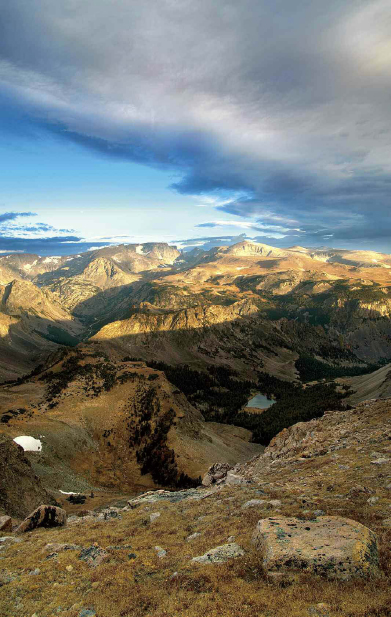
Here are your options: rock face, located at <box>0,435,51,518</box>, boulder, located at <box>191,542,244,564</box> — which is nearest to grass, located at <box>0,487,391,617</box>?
boulder, located at <box>191,542,244,564</box>

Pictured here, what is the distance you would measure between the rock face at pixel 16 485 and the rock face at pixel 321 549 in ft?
109

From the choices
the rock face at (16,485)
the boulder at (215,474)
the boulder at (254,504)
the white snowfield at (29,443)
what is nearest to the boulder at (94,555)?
the boulder at (254,504)

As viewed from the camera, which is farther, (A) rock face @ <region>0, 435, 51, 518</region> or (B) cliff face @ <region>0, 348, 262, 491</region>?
(B) cliff face @ <region>0, 348, 262, 491</region>

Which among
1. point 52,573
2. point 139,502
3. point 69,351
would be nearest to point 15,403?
point 69,351

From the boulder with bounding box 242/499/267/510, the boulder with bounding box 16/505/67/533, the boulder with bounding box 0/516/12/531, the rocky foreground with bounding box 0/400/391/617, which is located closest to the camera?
the rocky foreground with bounding box 0/400/391/617

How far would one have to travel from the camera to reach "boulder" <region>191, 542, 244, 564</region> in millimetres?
14531

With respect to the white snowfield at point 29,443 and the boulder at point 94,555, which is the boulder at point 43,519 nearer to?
the boulder at point 94,555

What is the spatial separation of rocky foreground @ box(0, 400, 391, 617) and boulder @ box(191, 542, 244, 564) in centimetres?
7

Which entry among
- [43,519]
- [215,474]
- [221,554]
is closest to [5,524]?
[43,519]

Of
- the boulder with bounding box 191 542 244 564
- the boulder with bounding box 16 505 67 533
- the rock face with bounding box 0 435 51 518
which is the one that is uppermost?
the boulder with bounding box 191 542 244 564

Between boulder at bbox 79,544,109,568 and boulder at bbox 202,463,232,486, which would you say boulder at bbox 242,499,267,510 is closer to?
Result: boulder at bbox 79,544,109,568

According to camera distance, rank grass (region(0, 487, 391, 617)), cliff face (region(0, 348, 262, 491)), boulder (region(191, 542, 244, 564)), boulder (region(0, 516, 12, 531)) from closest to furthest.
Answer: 1. grass (region(0, 487, 391, 617))
2. boulder (region(191, 542, 244, 564))
3. boulder (region(0, 516, 12, 531))
4. cliff face (region(0, 348, 262, 491))

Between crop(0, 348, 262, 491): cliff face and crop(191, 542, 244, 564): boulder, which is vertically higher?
crop(191, 542, 244, 564): boulder

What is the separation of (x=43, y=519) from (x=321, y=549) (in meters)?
24.1
